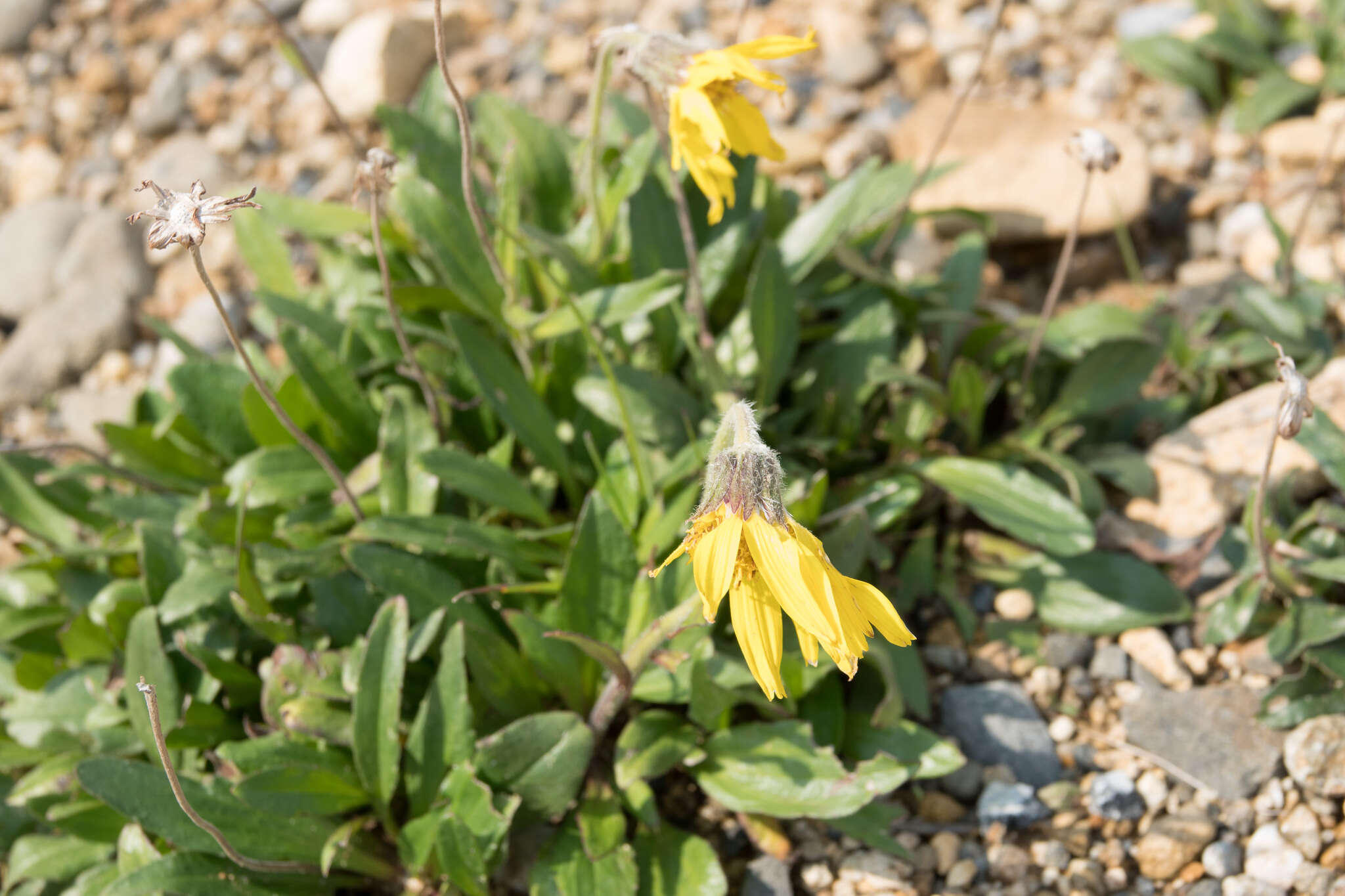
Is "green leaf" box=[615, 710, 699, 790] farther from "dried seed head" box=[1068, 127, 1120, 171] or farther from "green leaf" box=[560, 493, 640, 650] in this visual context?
"dried seed head" box=[1068, 127, 1120, 171]

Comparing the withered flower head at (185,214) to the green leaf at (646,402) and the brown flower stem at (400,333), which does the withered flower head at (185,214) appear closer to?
the brown flower stem at (400,333)

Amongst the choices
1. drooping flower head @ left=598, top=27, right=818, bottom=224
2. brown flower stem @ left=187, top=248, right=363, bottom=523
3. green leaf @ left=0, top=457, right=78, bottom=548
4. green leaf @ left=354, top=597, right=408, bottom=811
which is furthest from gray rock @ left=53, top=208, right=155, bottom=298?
drooping flower head @ left=598, top=27, right=818, bottom=224

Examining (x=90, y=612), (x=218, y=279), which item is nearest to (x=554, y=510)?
(x=90, y=612)

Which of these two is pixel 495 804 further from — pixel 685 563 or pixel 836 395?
pixel 836 395

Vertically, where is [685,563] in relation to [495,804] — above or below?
above

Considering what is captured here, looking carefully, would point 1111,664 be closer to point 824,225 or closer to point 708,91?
point 824,225

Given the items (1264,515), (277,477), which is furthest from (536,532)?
(1264,515)

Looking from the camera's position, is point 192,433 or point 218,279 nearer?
point 192,433
